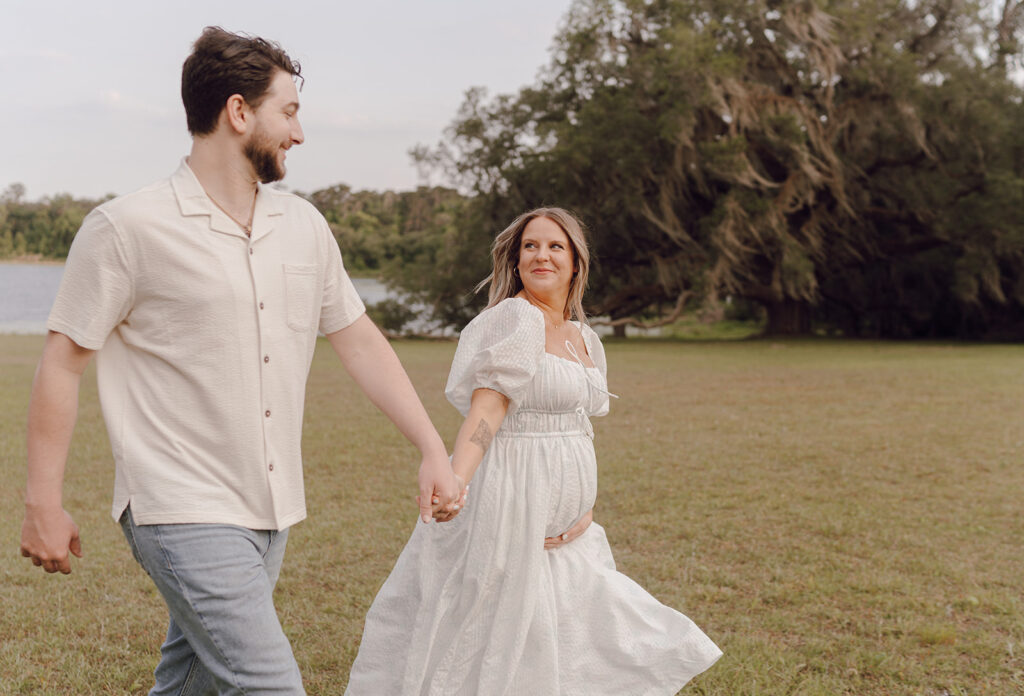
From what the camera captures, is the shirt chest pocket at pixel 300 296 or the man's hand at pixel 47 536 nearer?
the man's hand at pixel 47 536

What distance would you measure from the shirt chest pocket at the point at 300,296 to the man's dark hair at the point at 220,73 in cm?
38

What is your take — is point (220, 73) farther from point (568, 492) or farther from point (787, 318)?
point (787, 318)

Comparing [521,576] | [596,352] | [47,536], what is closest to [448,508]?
[521,576]

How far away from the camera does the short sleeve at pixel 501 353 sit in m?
3.06

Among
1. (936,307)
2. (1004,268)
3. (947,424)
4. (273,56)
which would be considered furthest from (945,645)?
(936,307)

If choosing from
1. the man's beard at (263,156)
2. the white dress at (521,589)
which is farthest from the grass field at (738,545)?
the man's beard at (263,156)

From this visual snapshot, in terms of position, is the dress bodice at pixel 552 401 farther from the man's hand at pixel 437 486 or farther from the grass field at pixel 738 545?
the grass field at pixel 738 545

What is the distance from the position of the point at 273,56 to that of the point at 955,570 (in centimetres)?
513

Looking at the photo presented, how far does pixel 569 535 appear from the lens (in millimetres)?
3193

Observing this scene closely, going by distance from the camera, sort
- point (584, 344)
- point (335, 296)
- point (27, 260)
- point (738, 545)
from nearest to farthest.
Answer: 1. point (335, 296)
2. point (584, 344)
3. point (738, 545)
4. point (27, 260)

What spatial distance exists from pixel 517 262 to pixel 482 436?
2.61 feet

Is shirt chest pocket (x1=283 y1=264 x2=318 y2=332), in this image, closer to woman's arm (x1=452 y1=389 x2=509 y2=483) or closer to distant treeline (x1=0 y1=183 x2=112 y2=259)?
woman's arm (x1=452 y1=389 x2=509 y2=483)

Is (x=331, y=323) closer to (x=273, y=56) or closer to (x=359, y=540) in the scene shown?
(x=273, y=56)

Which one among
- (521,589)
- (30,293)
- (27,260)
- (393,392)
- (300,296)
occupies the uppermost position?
(27,260)
